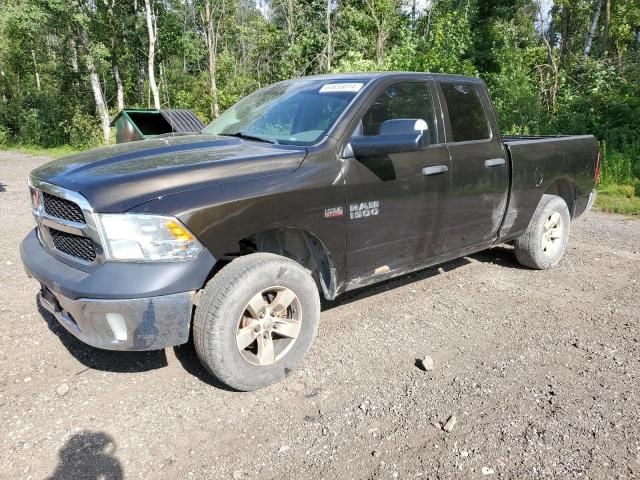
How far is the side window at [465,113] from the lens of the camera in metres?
4.00

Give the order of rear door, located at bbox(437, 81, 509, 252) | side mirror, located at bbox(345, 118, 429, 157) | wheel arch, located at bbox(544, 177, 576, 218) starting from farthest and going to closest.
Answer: wheel arch, located at bbox(544, 177, 576, 218)
rear door, located at bbox(437, 81, 509, 252)
side mirror, located at bbox(345, 118, 429, 157)

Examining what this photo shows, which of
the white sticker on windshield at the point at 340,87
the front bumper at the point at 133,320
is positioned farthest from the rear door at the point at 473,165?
the front bumper at the point at 133,320

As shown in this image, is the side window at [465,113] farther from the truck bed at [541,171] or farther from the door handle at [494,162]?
the truck bed at [541,171]

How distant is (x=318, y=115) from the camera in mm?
3430

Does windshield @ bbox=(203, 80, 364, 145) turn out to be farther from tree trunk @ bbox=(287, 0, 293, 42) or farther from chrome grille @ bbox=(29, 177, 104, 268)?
tree trunk @ bbox=(287, 0, 293, 42)

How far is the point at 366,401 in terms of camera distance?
2830mm

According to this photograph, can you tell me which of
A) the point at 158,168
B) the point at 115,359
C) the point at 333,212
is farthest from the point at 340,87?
the point at 115,359

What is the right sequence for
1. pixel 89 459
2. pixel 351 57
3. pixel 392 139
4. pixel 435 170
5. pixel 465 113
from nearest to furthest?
pixel 89 459
pixel 392 139
pixel 435 170
pixel 465 113
pixel 351 57

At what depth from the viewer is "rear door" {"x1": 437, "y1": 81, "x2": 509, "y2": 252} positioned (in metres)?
3.94

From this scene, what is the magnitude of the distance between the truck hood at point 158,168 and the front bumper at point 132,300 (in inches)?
14.0

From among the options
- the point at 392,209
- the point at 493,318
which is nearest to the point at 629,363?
the point at 493,318

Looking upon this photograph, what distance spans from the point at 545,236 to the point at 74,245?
443 centimetres


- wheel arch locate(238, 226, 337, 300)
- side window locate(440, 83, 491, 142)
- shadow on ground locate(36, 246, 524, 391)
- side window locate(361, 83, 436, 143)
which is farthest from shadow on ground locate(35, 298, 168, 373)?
side window locate(440, 83, 491, 142)

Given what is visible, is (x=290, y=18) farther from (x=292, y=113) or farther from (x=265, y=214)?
(x=265, y=214)
